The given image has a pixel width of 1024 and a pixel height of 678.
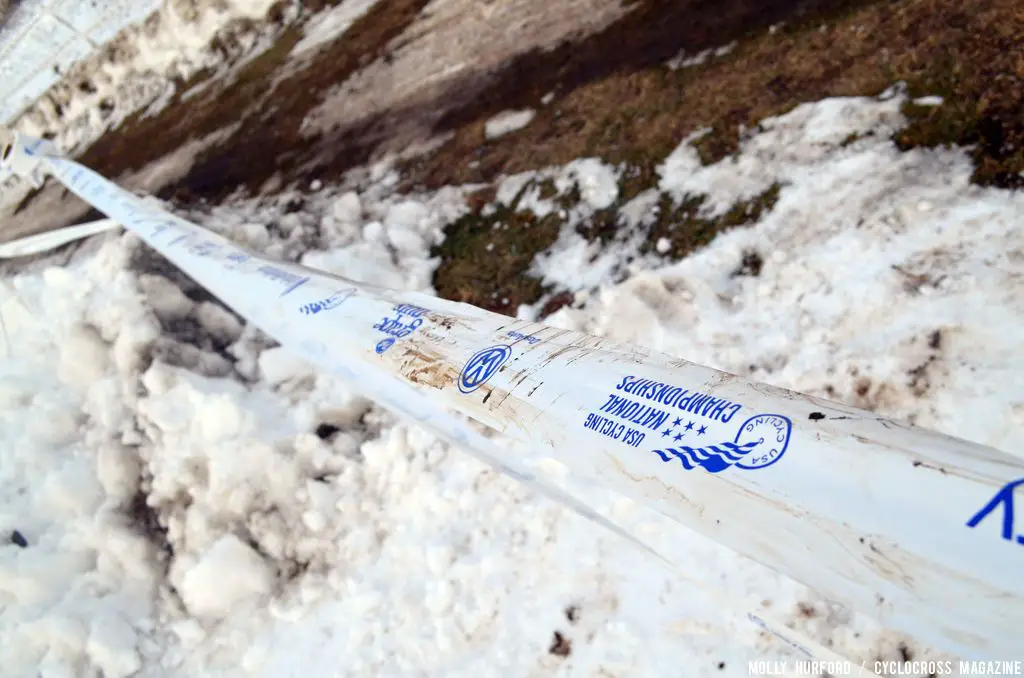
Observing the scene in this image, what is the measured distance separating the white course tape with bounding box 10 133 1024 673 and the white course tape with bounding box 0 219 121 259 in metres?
7.10

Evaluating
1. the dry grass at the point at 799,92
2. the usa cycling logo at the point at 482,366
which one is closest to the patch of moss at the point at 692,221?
the dry grass at the point at 799,92

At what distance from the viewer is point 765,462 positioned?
1779mm

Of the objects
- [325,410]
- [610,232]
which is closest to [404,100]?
[610,232]

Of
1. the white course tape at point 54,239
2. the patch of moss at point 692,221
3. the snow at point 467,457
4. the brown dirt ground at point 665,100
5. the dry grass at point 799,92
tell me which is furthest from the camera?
the white course tape at point 54,239

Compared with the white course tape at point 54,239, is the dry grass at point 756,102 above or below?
below

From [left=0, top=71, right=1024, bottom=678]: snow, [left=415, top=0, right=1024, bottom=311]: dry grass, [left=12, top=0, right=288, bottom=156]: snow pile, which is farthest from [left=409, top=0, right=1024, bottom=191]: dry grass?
[left=12, top=0, right=288, bottom=156]: snow pile

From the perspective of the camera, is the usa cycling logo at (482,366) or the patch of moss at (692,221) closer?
the usa cycling logo at (482,366)

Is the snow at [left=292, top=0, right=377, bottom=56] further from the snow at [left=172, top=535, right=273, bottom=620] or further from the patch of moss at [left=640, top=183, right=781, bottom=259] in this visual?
the snow at [left=172, top=535, right=273, bottom=620]

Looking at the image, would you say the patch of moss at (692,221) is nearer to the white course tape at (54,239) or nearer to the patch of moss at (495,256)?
the patch of moss at (495,256)

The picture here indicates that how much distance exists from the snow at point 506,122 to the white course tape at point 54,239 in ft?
15.9

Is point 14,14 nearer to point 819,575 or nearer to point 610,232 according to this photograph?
point 610,232

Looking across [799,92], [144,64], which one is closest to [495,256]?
[799,92]

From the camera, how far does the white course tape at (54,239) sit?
8.30 m

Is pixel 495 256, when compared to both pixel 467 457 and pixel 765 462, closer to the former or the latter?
pixel 467 457
